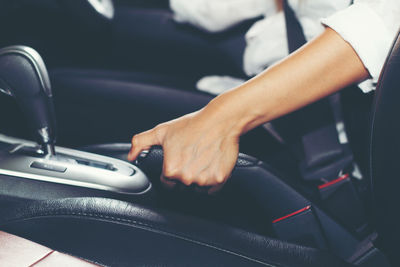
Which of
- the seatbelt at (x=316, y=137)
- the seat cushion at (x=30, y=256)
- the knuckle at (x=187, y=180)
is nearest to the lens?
the seat cushion at (x=30, y=256)

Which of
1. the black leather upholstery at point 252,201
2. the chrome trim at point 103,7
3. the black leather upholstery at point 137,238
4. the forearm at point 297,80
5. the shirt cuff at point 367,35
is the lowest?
the black leather upholstery at point 252,201

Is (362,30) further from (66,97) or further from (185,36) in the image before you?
(185,36)

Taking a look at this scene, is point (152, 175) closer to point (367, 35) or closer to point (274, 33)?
point (367, 35)

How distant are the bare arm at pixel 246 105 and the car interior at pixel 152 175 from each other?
42 millimetres

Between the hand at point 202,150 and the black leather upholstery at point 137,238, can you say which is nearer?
the black leather upholstery at point 137,238

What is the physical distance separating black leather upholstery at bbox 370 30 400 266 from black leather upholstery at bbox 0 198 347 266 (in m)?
0.10

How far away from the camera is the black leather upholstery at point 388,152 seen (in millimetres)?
530

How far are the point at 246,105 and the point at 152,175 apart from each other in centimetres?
23

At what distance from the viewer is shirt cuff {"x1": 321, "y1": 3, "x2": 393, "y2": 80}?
1.99ft

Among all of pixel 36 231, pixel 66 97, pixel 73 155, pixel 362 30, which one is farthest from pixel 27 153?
pixel 362 30

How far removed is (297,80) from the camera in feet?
2.04

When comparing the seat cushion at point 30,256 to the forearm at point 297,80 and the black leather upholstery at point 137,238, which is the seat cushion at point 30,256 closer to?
the black leather upholstery at point 137,238

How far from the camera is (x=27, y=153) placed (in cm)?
74

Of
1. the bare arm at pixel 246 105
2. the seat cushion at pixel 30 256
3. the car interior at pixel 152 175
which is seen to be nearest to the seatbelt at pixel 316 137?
the car interior at pixel 152 175
